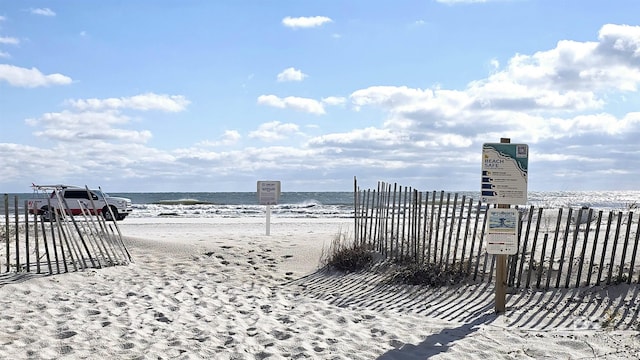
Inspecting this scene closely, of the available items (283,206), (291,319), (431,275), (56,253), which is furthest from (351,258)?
(283,206)

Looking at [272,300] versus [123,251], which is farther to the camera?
[123,251]

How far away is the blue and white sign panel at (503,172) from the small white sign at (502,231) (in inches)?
5.6

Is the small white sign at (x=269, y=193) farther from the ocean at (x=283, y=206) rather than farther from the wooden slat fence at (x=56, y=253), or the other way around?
the ocean at (x=283, y=206)

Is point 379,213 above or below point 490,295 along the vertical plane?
above

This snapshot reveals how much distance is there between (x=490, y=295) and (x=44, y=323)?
5.50 meters

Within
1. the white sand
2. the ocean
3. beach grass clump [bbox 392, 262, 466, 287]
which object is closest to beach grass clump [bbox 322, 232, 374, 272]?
the white sand

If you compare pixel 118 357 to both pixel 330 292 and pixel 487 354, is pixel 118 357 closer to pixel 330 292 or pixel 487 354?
pixel 487 354

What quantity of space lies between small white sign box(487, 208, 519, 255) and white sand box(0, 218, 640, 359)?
2.60 feet

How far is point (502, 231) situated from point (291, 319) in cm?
270

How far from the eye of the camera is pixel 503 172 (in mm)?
7492

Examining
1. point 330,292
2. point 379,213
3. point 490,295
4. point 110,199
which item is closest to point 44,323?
point 330,292

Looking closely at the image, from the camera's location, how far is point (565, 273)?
8750 millimetres

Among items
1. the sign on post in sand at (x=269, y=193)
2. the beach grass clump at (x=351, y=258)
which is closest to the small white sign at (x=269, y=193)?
the sign on post in sand at (x=269, y=193)

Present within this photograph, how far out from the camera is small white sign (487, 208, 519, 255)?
7.43 metres
